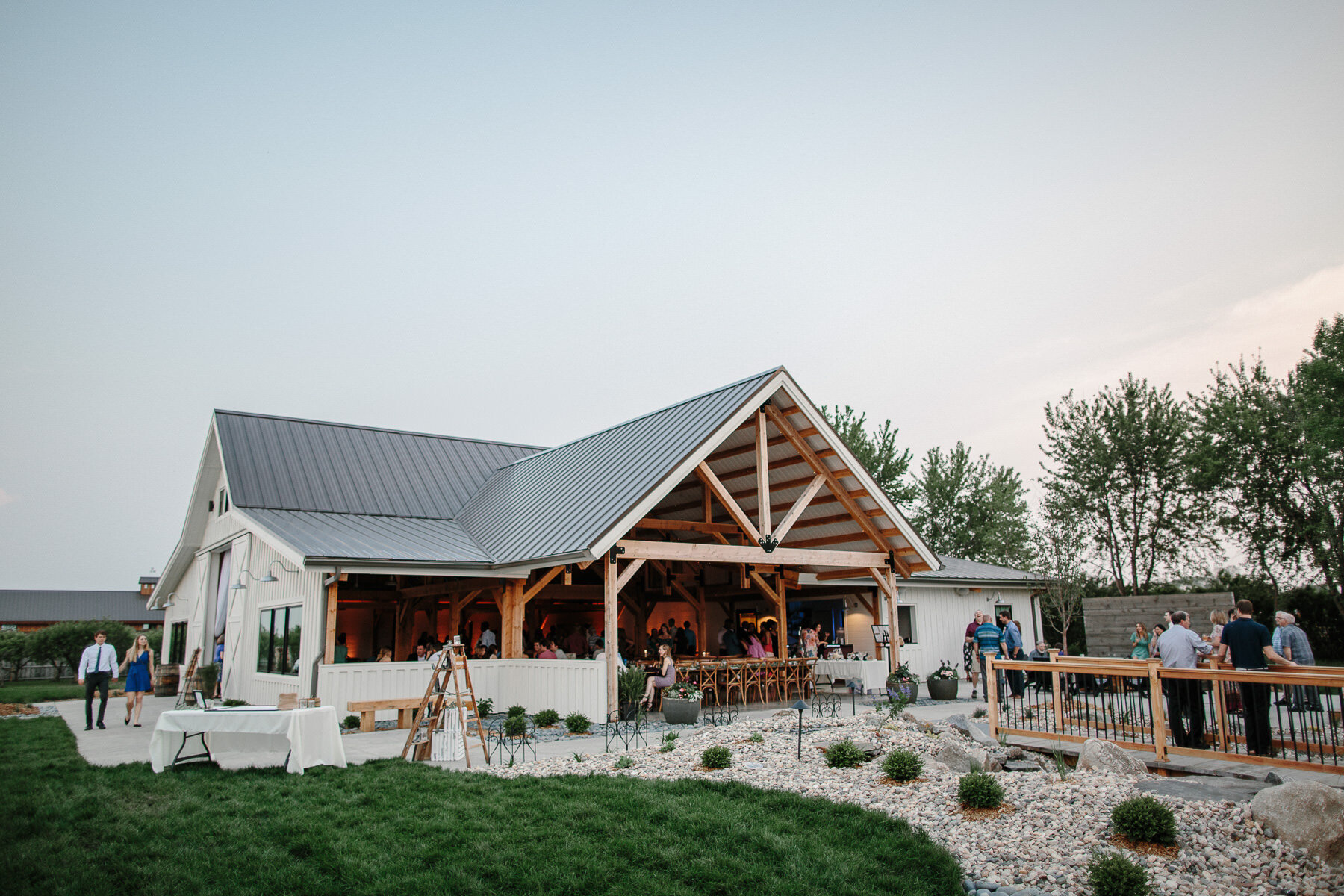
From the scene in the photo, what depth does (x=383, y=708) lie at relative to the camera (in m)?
12.0

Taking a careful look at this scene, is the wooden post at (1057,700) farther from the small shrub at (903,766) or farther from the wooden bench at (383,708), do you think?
the wooden bench at (383,708)

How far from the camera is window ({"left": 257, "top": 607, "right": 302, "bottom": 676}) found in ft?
48.1

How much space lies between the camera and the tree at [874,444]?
39.4 meters

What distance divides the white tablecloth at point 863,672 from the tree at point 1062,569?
907 cm

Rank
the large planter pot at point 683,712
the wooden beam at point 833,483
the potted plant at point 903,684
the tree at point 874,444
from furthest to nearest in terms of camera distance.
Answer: the tree at point 874,444 → the wooden beam at point 833,483 → the potted plant at point 903,684 → the large planter pot at point 683,712

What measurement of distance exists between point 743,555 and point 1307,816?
10.3m

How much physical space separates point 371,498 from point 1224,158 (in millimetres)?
18137

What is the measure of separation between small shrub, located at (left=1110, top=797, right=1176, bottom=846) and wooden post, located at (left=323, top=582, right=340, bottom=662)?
37.2 ft

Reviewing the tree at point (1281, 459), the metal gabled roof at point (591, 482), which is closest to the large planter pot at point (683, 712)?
the metal gabled roof at point (591, 482)

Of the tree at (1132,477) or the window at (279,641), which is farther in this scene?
the tree at (1132,477)

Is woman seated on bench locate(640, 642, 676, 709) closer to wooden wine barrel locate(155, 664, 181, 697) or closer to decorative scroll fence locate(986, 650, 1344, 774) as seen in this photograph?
decorative scroll fence locate(986, 650, 1344, 774)

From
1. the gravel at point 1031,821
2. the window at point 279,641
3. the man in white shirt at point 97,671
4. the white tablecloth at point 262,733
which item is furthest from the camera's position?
the window at point 279,641

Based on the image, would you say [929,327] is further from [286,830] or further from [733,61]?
[286,830]

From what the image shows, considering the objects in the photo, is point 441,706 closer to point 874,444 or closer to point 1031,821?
point 1031,821
